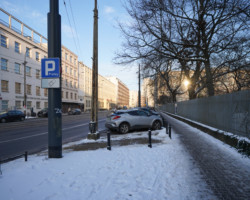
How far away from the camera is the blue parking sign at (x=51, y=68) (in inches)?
224

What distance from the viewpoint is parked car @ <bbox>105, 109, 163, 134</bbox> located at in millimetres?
11344

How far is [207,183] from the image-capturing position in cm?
397

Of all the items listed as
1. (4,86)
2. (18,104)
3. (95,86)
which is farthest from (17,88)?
(95,86)

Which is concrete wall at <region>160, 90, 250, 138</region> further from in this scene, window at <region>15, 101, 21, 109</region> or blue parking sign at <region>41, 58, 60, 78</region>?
window at <region>15, 101, 21, 109</region>

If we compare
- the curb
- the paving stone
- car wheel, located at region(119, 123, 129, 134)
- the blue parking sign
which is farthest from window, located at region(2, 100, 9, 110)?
the paving stone

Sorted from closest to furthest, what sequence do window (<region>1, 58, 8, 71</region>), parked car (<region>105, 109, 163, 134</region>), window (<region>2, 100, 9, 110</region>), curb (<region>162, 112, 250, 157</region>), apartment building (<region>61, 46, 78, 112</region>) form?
curb (<region>162, 112, 250, 157</region>) < parked car (<region>105, 109, 163, 134</region>) < window (<region>2, 100, 9, 110</region>) < window (<region>1, 58, 8, 71</region>) < apartment building (<region>61, 46, 78, 112</region>)

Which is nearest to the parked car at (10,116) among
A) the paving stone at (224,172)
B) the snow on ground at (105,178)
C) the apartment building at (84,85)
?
the snow on ground at (105,178)

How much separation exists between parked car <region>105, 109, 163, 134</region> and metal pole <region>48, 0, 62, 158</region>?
19.0 feet

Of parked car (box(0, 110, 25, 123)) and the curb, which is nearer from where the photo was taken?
the curb

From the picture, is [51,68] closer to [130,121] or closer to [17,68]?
[130,121]

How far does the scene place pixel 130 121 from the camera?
1163cm

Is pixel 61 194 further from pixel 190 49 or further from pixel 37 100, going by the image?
pixel 37 100

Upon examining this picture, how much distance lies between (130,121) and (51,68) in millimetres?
6895

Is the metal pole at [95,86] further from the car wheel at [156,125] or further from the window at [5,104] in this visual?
the window at [5,104]
